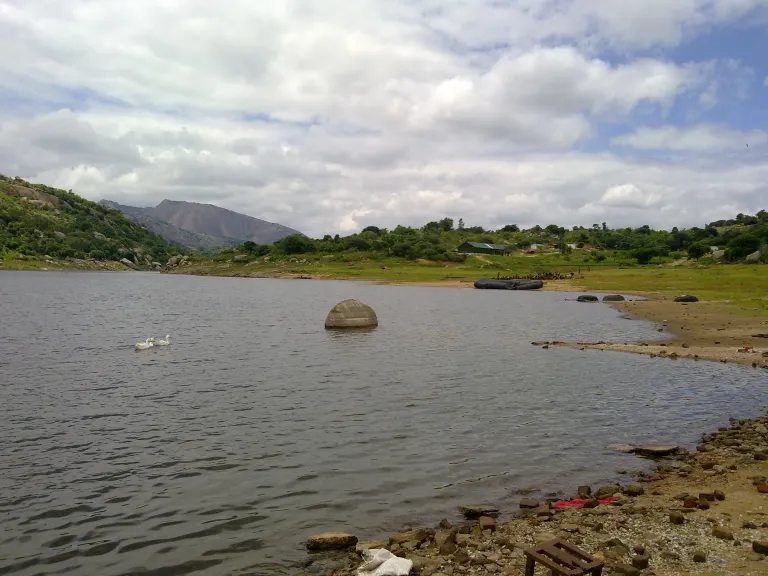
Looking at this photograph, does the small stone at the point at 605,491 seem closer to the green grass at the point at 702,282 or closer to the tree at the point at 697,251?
the green grass at the point at 702,282

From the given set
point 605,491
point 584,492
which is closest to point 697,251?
point 605,491

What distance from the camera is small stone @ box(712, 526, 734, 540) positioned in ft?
35.8

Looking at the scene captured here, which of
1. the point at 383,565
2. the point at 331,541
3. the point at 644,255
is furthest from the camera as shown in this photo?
the point at 644,255

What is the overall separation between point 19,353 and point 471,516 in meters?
33.2

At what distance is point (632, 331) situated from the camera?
50438 millimetres

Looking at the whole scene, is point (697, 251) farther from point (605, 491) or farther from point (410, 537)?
point (410, 537)

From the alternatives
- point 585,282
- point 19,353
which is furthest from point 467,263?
point 19,353

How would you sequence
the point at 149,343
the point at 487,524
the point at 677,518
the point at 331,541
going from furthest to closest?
A: the point at 149,343
the point at 487,524
the point at 677,518
the point at 331,541

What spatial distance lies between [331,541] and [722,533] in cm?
831

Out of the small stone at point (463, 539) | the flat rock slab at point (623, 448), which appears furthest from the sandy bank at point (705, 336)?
the small stone at point (463, 539)

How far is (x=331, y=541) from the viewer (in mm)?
11883

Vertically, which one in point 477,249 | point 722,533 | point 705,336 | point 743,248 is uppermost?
point 477,249

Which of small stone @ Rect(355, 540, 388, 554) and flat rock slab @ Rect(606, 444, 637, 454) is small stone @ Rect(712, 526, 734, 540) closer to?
small stone @ Rect(355, 540, 388, 554)

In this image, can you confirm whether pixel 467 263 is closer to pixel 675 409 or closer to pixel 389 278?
pixel 389 278
